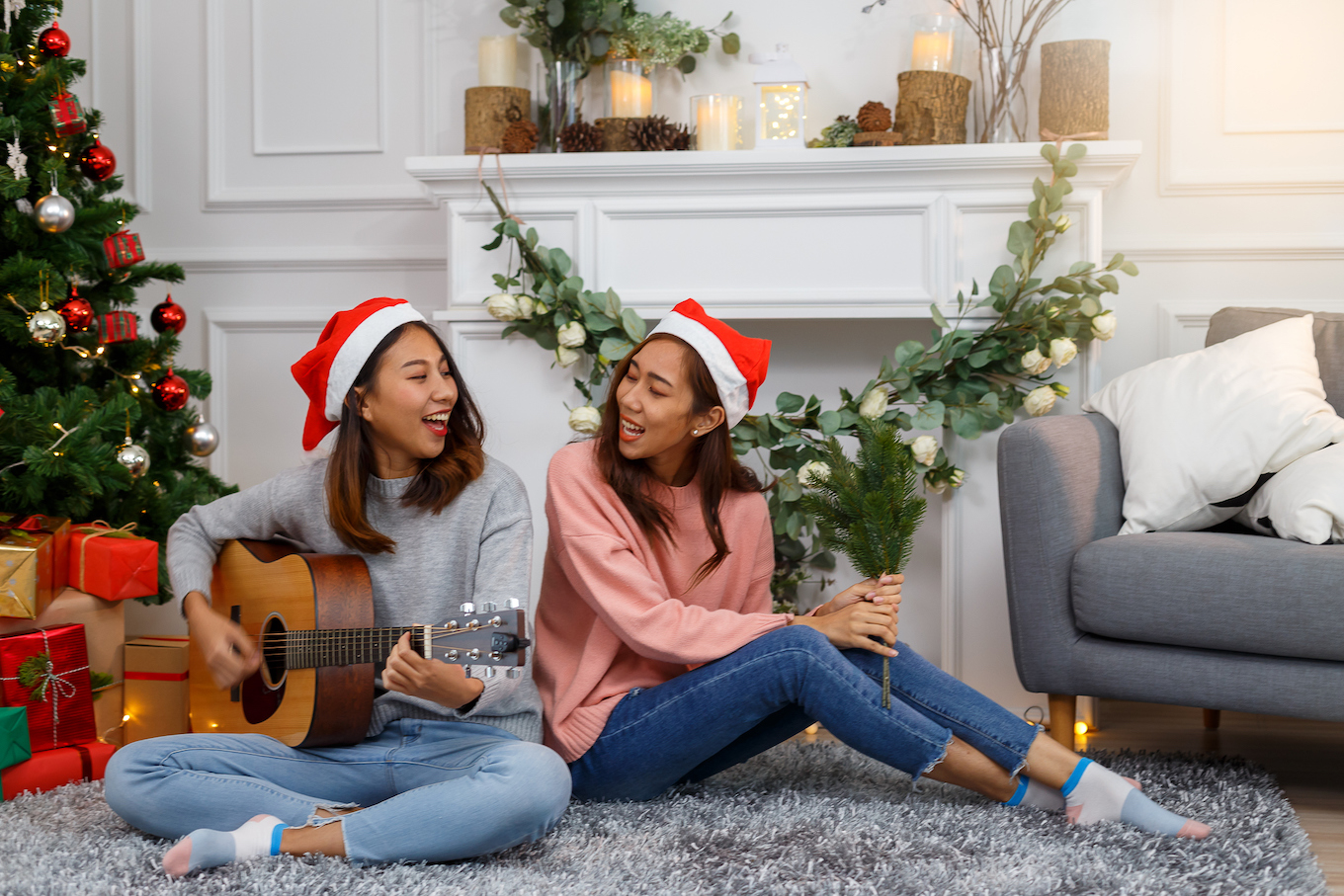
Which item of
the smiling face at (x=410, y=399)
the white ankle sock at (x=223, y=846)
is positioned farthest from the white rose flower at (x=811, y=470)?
the white ankle sock at (x=223, y=846)

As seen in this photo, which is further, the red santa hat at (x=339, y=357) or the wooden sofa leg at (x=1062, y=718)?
the wooden sofa leg at (x=1062, y=718)

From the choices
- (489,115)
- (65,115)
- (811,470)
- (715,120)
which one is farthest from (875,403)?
(65,115)

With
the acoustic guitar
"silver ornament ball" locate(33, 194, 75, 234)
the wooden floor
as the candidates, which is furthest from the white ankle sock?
the wooden floor

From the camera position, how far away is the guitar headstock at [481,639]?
1348 mm

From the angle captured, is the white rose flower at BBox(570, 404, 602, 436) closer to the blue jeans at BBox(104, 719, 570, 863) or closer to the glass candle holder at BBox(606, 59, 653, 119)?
the glass candle holder at BBox(606, 59, 653, 119)

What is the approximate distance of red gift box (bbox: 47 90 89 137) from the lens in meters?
2.16

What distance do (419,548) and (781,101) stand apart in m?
1.36

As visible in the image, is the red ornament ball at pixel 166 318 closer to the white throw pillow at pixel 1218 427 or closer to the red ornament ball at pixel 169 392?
the red ornament ball at pixel 169 392

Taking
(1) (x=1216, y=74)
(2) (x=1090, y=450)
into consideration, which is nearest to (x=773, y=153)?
(2) (x=1090, y=450)

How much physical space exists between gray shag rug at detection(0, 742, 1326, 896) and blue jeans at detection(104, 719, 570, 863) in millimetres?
42

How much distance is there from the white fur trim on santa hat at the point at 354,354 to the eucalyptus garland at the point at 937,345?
0.69m

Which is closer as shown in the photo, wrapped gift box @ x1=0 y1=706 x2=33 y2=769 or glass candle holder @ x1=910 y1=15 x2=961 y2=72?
wrapped gift box @ x1=0 y1=706 x2=33 y2=769

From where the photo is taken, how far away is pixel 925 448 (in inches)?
84.5

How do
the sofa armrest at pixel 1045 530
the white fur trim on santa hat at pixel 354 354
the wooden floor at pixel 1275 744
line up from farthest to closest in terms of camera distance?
the sofa armrest at pixel 1045 530, the wooden floor at pixel 1275 744, the white fur trim on santa hat at pixel 354 354
